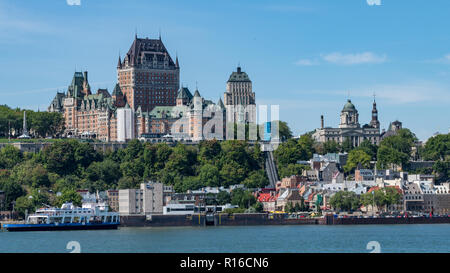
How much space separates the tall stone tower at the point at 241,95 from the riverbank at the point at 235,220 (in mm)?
48906

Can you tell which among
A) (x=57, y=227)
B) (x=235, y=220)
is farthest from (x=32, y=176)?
(x=235, y=220)

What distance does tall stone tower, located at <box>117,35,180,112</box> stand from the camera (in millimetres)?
156625

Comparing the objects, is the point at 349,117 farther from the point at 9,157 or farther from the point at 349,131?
the point at 9,157

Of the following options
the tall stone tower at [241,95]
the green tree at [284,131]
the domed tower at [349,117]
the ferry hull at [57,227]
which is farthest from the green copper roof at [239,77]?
the ferry hull at [57,227]

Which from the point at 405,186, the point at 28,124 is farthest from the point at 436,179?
the point at 28,124

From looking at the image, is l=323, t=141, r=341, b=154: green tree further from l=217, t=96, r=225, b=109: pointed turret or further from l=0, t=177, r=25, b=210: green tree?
l=0, t=177, r=25, b=210: green tree

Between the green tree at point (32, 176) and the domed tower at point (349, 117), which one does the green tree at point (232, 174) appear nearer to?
the green tree at point (32, 176)

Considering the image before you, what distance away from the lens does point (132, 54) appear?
6191 inches

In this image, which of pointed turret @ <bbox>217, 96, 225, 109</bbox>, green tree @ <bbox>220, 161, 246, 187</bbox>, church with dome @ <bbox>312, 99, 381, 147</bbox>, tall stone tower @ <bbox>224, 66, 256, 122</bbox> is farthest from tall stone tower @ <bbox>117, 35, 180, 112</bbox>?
green tree @ <bbox>220, 161, 246, 187</bbox>

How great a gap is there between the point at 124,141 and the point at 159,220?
1410 inches

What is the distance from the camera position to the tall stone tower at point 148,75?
157 m

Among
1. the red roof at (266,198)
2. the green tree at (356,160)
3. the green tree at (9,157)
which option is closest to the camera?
the red roof at (266,198)

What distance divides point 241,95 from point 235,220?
57.2 metres
